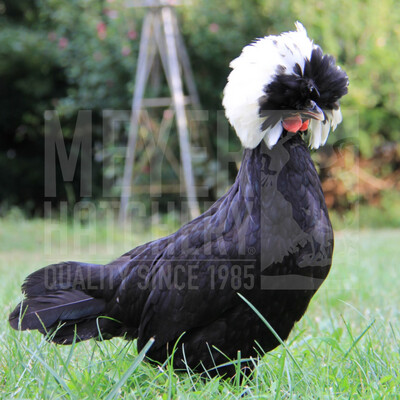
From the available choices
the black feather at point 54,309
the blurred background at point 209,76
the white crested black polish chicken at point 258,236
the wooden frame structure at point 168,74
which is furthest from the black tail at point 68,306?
the blurred background at point 209,76

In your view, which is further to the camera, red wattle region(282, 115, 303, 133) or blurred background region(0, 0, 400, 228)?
blurred background region(0, 0, 400, 228)

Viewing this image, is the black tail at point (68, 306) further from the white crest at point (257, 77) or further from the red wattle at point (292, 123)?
the red wattle at point (292, 123)

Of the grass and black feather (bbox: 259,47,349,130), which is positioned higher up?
black feather (bbox: 259,47,349,130)

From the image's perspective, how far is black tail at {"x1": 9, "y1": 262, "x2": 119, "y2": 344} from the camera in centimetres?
233

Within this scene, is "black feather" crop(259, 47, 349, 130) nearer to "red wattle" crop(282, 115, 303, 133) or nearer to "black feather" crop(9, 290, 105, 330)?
"red wattle" crop(282, 115, 303, 133)

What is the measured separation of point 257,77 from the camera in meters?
2.01

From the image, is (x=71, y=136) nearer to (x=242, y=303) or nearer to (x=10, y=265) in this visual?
(x=10, y=265)

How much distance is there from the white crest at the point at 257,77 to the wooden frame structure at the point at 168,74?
17.3 feet

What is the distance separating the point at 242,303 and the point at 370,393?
565 millimetres

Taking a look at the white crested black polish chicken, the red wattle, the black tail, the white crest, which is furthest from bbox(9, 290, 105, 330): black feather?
the red wattle

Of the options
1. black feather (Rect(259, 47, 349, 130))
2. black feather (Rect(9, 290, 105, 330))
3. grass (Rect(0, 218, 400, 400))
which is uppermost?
black feather (Rect(259, 47, 349, 130))

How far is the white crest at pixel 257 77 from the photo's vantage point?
200 centimetres

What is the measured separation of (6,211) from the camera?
9.76m

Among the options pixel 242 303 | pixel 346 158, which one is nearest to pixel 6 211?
pixel 346 158
